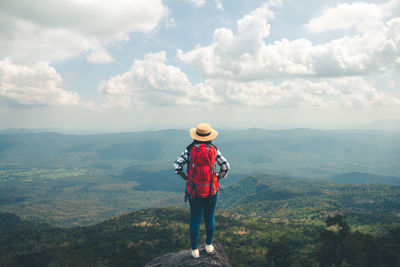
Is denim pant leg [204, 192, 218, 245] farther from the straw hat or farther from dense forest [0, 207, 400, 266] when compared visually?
dense forest [0, 207, 400, 266]

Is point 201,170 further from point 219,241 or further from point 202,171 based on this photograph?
point 219,241

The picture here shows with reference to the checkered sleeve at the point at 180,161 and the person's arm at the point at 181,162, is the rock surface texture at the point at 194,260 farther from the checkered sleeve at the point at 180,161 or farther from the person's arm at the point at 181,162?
the checkered sleeve at the point at 180,161

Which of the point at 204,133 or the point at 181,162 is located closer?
the point at 181,162

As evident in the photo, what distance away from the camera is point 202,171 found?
1226cm

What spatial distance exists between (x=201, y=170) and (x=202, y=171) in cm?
8

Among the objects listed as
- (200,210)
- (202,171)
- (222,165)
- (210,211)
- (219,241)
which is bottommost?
(219,241)

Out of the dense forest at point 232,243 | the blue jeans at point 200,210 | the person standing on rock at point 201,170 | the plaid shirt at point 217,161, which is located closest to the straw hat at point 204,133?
the person standing on rock at point 201,170

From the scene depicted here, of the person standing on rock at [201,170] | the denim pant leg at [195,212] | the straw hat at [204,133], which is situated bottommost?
the denim pant leg at [195,212]

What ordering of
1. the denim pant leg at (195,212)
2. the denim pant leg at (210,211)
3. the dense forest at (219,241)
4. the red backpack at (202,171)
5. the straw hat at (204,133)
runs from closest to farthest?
the red backpack at (202,171) < the straw hat at (204,133) < the denim pant leg at (195,212) < the denim pant leg at (210,211) < the dense forest at (219,241)

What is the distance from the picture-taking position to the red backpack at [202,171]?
1219cm

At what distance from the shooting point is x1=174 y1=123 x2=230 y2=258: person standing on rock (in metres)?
12.2

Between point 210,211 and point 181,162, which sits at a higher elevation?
point 181,162

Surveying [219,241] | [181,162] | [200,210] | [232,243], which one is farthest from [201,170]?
[232,243]

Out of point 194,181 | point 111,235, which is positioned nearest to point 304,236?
point 111,235
